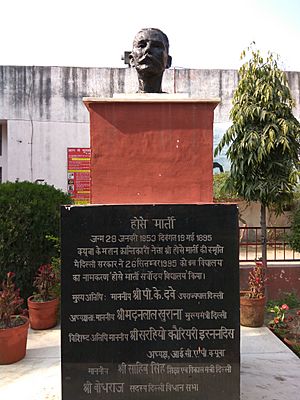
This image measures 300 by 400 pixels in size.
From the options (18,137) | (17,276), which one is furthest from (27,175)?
(17,276)

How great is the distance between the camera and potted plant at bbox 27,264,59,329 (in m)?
4.63

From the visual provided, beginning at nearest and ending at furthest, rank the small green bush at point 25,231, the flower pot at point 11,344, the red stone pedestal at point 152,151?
the red stone pedestal at point 152,151
the flower pot at point 11,344
the small green bush at point 25,231

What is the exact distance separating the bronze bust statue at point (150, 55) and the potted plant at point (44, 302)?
2911 mm

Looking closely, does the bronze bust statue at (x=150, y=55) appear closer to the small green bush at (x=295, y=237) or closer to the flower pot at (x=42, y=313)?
the flower pot at (x=42, y=313)

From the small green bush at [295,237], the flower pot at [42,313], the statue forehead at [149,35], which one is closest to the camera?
the statue forehead at [149,35]

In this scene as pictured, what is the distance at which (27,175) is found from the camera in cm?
1069

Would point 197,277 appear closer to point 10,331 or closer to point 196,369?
point 196,369

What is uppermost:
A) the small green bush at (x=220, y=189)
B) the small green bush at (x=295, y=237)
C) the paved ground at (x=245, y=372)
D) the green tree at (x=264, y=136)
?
the green tree at (x=264, y=136)

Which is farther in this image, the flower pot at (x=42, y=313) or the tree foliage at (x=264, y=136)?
the tree foliage at (x=264, y=136)

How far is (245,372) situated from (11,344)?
7.69 feet

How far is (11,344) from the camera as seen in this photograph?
11.9ft

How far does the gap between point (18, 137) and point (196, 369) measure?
9597 millimetres

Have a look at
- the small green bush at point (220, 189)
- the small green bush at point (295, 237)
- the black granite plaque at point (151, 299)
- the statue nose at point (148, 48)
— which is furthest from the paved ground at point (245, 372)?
the small green bush at point (295, 237)

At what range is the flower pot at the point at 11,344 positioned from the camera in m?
3.60
